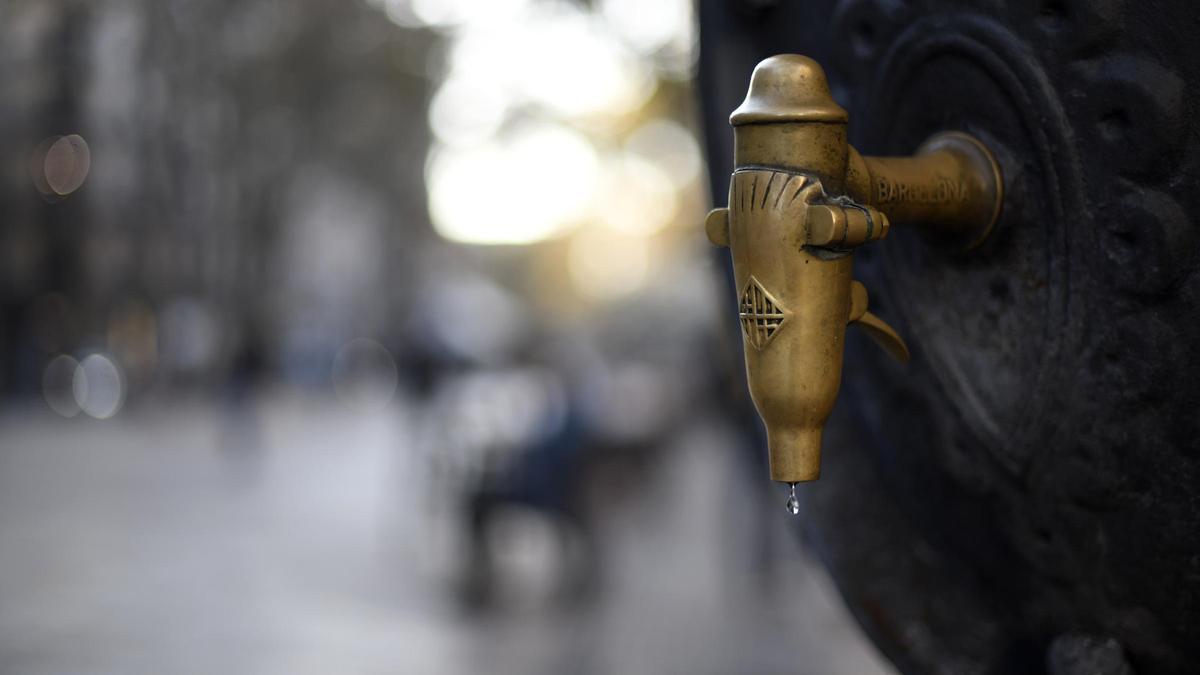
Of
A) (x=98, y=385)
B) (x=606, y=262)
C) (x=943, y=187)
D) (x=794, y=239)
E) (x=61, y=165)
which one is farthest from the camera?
(x=606, y=262)

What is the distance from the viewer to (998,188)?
107cm

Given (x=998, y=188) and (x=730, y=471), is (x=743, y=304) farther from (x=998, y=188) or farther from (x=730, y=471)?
(x=730, y=471)

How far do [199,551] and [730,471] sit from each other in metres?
3.05

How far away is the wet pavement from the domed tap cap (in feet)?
14.9

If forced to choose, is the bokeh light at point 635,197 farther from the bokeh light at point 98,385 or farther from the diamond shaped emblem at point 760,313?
the diamond shaped emblem at point 760,313

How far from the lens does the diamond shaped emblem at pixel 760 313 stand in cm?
96

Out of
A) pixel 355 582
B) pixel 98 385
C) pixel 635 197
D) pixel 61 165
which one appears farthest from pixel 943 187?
pixel 635 197

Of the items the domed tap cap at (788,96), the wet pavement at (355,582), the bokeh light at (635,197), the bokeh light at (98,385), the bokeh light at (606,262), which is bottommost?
the wet pavement at (355,582)

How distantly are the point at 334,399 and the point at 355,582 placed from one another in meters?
14.0

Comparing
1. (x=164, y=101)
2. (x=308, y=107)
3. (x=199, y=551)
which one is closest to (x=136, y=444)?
(x=164, y=101)

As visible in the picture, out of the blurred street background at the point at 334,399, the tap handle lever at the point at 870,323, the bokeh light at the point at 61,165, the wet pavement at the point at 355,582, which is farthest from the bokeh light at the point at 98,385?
the tap handle lever at the point at 870,323

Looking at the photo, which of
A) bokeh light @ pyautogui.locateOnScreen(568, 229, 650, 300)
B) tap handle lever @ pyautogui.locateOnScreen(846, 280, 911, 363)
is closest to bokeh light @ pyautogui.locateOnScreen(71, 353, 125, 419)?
tap handle lever @ pyautogui.locateOnScreen(846, 280, 911, 363)

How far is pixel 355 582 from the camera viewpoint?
714 cm

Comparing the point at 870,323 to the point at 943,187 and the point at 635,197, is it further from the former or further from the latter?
the point at 635,197
